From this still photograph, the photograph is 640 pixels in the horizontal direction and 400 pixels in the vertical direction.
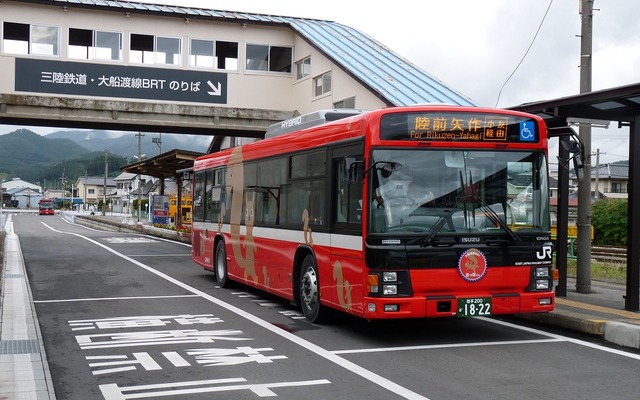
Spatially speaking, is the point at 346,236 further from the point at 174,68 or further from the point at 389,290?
the point at 174,68

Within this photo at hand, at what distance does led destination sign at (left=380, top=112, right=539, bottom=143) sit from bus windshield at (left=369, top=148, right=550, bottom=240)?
0.18 metres

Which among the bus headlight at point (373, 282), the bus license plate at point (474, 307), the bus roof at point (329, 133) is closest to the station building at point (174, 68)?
the bus roof at point (329, 133)

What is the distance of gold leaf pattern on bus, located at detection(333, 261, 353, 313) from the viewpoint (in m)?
9.91

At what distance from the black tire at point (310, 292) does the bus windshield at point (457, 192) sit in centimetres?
217

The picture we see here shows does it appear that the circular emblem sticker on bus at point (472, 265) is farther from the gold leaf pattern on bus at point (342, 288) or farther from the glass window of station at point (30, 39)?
the glass window of station at point (30, 39)

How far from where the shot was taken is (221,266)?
16.8 meters

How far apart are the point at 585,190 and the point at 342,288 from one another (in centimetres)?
629

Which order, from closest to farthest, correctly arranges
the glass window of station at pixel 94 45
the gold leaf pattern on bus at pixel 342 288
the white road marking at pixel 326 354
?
the white road marking at pixel 326 354 < the gold leaf pattern on bus at pixel 342 288 < the glass window of station at pixel 94 45

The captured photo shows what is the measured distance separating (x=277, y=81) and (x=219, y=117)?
3044mm

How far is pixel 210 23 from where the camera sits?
2753 cm

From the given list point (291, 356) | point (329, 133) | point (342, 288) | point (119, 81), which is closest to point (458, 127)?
point (329, 133)

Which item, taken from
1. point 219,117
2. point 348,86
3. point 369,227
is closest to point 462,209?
point 369,227

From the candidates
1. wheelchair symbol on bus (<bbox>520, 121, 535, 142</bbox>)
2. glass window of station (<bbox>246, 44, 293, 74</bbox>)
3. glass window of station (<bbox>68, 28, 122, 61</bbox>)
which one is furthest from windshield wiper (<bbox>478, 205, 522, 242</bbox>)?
glass window of station (<bbox>68, 28, 122, 61</bbox>)

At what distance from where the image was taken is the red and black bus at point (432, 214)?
9.31 metres
